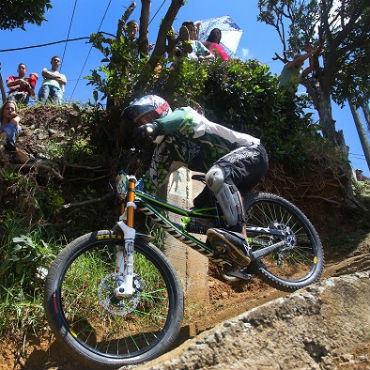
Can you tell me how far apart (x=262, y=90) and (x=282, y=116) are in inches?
23.3

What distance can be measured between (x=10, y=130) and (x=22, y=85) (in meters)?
2.30

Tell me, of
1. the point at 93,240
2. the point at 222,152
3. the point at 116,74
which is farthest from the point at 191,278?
the point at 116,74

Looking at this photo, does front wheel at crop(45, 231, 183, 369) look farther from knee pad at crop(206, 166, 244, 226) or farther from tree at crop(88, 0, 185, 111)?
tree at crop(88, 0, 185, 111)

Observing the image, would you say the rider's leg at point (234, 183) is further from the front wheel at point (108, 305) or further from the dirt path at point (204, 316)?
the dirt path at point (204, 316)

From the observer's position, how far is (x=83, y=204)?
5613 mm

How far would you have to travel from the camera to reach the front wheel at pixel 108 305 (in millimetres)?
3393

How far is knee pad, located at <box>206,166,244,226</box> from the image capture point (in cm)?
423

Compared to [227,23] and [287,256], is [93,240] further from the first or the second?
[227,23]

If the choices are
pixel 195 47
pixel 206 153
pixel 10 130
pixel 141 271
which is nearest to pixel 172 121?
pixel 206 153

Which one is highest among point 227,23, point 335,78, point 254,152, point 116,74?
point 227,23

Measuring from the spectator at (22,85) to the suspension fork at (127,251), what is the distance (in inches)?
187

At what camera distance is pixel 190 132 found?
4.30 m

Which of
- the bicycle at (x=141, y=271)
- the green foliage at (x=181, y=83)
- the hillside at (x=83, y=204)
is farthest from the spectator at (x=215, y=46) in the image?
the bicycle at (x=141, y=271)

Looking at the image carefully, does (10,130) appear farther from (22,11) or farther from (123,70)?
(22,11)
